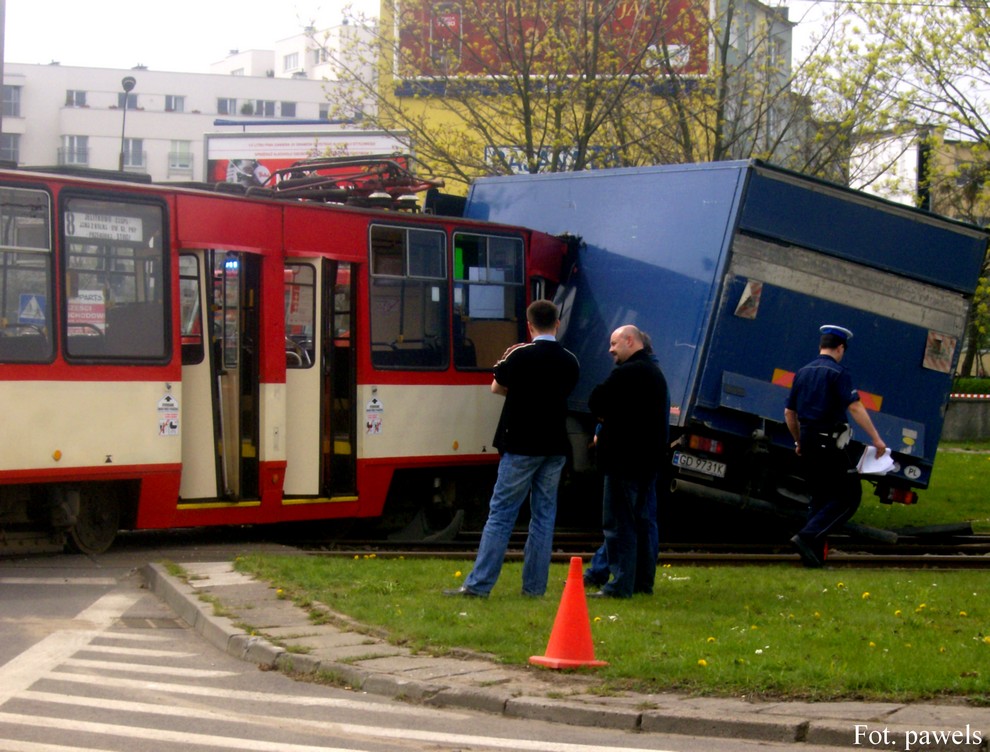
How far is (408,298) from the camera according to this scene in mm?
13727

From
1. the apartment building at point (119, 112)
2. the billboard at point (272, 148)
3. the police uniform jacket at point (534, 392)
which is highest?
the apartment building at point (119, 112)

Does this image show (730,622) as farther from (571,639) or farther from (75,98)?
(75,98)

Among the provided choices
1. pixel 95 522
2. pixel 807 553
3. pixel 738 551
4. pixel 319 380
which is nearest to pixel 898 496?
pixel 738 551

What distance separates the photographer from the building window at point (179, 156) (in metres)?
74.6

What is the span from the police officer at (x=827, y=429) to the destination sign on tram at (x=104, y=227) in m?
5.43

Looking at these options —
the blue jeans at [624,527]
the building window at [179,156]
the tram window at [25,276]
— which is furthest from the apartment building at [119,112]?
the blue jeans at [624,527]

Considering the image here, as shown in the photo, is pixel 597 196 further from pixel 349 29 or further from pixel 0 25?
pixel 349 29

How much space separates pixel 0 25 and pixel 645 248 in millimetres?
9617

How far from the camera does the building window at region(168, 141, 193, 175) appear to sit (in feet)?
245

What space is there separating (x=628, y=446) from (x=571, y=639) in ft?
7.76

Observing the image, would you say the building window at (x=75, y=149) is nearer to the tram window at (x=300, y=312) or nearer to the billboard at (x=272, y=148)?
the billboard at (x=272, y=148)

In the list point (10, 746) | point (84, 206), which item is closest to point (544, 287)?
point (84, 206)

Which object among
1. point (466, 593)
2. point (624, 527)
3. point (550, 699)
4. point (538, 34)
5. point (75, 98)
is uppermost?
point (75, 98)

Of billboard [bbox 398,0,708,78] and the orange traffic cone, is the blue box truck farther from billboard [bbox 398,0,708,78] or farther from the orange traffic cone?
billboard [bbox 398,0,708,78]
